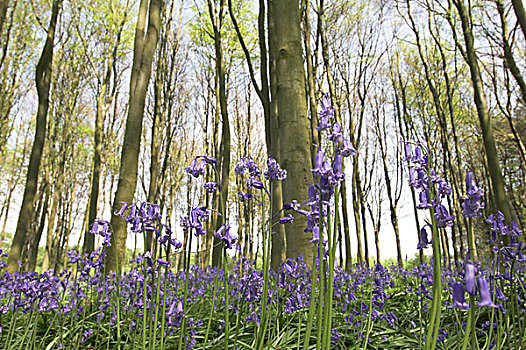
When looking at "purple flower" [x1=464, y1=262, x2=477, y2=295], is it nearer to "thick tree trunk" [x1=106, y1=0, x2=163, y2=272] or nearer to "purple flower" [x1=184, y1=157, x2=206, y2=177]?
"purple flower" [x1=184, y1=157, x2=206, y2=177]

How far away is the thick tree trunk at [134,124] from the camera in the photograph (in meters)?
4.04

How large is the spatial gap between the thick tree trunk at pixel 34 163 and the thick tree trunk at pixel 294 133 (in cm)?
426

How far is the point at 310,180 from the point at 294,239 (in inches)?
23.5

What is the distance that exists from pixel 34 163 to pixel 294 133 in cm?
444

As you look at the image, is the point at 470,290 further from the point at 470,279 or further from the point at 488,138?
the point at 488,138

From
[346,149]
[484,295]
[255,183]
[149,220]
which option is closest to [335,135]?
[346,149]

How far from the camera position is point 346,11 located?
1107 cm

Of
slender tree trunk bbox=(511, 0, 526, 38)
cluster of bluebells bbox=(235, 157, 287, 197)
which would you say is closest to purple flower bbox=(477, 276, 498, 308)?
cluster of bluebells bbox=(235, 157, 287, 197)

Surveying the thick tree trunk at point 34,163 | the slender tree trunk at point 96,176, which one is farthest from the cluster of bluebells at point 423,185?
the slender tree trunk at point 96,176

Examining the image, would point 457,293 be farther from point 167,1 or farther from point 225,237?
point 167,1

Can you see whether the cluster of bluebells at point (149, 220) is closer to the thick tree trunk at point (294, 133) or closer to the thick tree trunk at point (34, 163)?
the thick tree trunk at point (294, 133)

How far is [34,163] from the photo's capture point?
18.0 ft

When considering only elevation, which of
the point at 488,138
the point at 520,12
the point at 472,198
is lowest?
the point at 472,198

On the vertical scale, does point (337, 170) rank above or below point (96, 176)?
below
